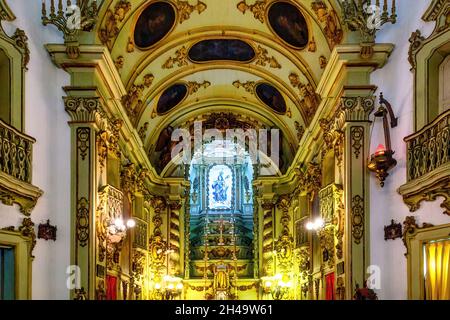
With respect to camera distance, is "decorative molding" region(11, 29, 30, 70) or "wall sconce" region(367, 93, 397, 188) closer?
"decorative molding" region(11, 29, 30, 70)

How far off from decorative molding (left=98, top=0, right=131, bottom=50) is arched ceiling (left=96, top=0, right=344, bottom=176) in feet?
0.08

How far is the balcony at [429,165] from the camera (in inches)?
517

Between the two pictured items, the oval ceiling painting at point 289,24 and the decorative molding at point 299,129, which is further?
the decorative molding at point 299,129

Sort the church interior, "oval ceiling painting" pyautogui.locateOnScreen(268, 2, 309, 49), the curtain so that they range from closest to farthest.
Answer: the curtain
the church interior
"oval ceiling painting" pyautogui.locateOnScreen(268, 2, 309, 49)

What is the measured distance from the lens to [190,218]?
118 feet

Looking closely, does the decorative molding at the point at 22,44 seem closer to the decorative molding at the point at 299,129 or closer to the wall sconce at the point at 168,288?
the decorative molding at the point at 299,129

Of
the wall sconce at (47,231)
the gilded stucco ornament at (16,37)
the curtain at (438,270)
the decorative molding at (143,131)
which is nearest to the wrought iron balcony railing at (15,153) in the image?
the wall sconce at (47,231)

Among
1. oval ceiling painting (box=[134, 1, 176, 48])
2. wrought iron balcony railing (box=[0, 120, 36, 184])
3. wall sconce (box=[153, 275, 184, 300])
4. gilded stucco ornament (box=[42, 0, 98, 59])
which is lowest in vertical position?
wall sconce (box=[153, 275, 184, 300])

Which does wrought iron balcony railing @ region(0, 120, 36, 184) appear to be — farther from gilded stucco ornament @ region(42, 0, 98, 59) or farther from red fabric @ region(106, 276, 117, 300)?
red fabric @ region(106, 276, 117, 300)

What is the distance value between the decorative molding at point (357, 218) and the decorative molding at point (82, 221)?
5875 mm

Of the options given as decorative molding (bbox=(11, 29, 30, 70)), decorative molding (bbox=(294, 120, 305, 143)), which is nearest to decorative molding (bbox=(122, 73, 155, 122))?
decorative molding (bbox=(294, 120, 305, 143))

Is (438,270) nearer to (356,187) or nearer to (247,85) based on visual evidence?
(356,187)

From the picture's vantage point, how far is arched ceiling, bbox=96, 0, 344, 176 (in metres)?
20.1
